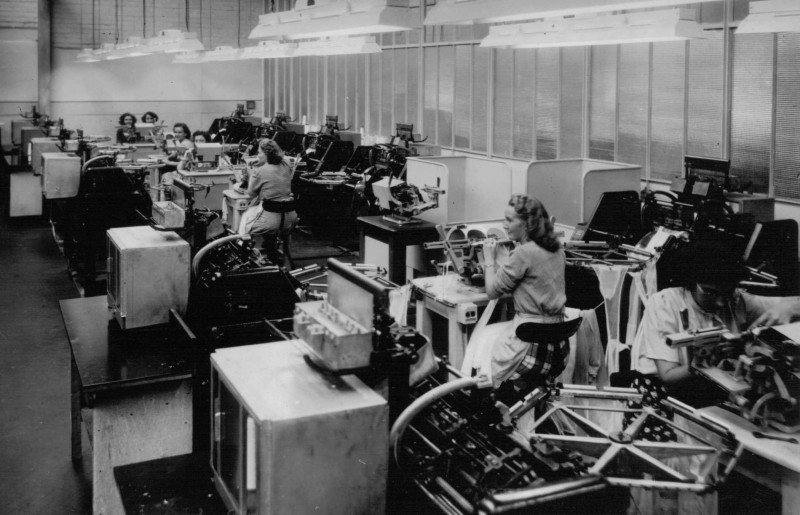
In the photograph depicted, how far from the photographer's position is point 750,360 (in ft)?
7.32

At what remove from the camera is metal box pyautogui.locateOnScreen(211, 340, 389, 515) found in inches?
58.5

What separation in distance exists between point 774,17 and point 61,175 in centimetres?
551

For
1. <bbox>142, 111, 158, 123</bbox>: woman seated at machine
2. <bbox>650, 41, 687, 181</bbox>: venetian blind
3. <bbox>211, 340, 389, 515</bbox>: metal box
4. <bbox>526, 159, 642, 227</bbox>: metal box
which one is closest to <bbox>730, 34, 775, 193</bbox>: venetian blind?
<bbox>650, 41, 687, 181</bbox>: venetian blind

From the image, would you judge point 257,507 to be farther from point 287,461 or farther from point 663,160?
point 663,160

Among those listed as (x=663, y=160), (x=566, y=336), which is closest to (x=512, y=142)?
(x=663, y=160)

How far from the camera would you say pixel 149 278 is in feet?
10.2

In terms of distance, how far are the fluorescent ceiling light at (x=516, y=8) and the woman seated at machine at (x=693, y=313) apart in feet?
3.19

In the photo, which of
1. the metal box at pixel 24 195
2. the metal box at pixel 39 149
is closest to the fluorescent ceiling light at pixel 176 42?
the metal box at pixel 39 149

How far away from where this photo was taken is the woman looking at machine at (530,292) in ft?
11.7

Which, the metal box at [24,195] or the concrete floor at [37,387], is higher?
the metal box at [24,195]

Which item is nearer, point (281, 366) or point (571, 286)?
point (281, 366)

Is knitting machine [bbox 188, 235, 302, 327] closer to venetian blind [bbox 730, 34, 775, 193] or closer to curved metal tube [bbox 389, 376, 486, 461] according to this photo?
curved metal tube [bbox 389, 376, 486, 461]

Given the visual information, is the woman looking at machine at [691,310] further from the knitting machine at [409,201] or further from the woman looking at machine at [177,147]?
the woman looking at machine at [177,147]

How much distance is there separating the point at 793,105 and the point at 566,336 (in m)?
3.48
